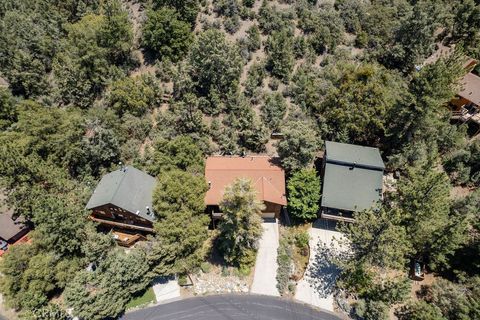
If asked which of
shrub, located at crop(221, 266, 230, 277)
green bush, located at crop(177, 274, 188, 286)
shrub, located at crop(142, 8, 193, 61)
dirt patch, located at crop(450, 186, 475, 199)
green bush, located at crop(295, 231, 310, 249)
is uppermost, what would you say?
shrub, located at crop(142, 8, 193, 61)

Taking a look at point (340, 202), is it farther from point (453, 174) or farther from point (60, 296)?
point (60, 296)

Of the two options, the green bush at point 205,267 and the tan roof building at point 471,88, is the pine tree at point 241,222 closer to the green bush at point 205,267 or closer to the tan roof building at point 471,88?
the green bush at point 205,267

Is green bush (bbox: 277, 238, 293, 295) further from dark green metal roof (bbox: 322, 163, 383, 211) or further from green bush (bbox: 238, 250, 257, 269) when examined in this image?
dark green metal roof (bbox: 322, 163, 383, 211)

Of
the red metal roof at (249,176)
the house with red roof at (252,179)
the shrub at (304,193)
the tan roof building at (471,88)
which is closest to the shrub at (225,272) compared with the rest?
the house with red roof at (252,179)

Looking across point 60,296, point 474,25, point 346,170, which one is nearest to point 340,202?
point 346,170

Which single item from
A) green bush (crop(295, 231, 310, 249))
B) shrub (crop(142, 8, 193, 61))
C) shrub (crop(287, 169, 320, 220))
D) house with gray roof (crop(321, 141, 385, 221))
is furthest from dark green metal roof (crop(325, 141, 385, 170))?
shrub (crop(142, 8, 193, 61))
